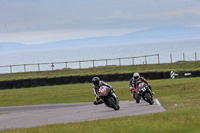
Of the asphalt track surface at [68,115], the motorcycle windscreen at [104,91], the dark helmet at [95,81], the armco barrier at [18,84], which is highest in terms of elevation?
the dark helmet at [95,81]

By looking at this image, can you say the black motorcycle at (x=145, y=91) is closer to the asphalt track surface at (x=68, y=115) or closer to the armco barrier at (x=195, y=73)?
the asphalt track surface at (x=68, y=115)

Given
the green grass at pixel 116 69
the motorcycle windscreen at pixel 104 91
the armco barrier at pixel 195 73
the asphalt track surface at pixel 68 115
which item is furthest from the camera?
the green grass at pixel 116 69

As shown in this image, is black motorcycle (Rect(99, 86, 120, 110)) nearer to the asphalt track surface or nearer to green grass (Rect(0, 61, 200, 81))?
the asphalt track surface

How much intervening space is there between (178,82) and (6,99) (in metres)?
13.5

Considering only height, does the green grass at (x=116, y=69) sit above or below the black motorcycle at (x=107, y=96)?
below

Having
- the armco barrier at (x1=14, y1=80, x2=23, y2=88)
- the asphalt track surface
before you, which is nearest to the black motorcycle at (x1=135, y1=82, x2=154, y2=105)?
the asphalt track surface

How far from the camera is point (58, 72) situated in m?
51.2

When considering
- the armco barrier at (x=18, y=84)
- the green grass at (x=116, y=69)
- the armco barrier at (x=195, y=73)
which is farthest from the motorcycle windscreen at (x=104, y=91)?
the green grass at (x=116, y=69)

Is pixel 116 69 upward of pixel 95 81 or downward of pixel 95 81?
downward

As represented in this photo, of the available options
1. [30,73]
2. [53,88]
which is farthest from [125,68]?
[53,88]

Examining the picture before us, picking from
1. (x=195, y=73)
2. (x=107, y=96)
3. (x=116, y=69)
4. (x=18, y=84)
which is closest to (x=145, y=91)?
(x=107, y=96)

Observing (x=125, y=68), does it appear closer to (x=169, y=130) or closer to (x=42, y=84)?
(x=42, y=84)

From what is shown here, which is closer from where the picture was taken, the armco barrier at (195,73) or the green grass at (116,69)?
the armco barrier at (195,73)

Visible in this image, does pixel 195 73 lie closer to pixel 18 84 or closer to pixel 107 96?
pixel 18 84
